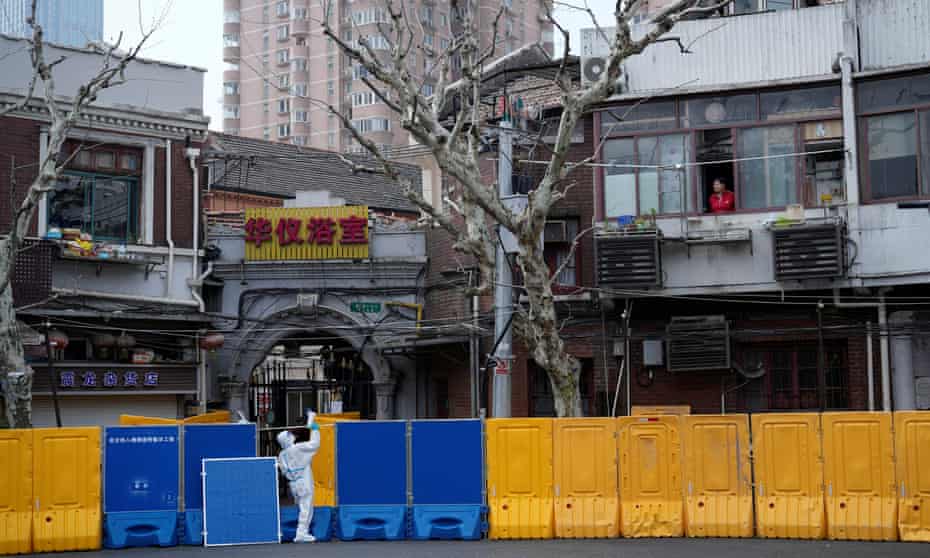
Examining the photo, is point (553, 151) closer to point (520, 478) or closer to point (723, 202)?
point (520, 478)

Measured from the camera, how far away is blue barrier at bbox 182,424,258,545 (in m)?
18.0

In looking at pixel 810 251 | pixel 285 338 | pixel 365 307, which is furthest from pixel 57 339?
pixel 810 251

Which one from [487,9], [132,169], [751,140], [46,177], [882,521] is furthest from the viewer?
[487,9]

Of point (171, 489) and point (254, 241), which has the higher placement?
point (254, 241)

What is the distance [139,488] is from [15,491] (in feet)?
5.68

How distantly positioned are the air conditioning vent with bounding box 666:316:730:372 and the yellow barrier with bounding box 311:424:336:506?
7068 millimetres

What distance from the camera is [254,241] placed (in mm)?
26906

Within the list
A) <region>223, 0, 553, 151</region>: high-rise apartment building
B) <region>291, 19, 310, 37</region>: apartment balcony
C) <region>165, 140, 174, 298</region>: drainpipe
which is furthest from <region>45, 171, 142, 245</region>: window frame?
<region>291, 19, 310, 37</region>: apartment balcony

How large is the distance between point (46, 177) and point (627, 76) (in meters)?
10.7

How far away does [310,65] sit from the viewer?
85.9 meters

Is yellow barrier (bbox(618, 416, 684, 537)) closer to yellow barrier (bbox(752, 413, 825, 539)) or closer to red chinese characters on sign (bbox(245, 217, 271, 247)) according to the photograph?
yellow barrier (bbox(752, 413, 825, 539))

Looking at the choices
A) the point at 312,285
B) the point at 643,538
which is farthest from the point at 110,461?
the point at 312,285

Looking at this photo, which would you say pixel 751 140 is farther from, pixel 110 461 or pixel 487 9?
pixel 487 9

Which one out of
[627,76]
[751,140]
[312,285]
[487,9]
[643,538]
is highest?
[487,9]
